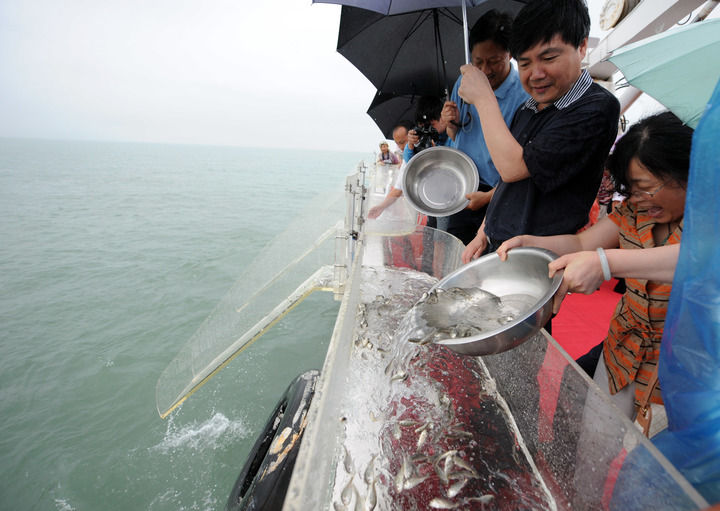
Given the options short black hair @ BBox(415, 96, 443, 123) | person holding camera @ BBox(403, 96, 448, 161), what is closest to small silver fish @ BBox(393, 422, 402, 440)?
person holding camera @ BBox(403, 96, 448, 161)

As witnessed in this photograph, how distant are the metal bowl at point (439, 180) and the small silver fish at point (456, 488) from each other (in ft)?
5.76

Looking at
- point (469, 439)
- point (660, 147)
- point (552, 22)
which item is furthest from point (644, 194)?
point (469, 439)

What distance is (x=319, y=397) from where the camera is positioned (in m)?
1.17

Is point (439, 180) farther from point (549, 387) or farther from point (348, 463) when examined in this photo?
point (348, 463)

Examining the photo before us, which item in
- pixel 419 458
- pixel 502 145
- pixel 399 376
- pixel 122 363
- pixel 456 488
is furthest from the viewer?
pixel 122 363

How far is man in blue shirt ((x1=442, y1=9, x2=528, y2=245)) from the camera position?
6.42 feet

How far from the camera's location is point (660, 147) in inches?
43.9

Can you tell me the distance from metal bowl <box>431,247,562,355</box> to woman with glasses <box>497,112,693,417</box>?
3.2 inches

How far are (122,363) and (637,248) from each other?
7.78m

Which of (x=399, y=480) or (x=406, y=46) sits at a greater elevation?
(x=406, y=46)

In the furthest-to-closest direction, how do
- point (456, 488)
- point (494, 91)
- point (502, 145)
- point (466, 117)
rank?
point (466, 117), point (494, 91), point (502, 145), point (456, 488)

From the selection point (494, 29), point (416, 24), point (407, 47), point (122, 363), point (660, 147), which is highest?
point (416, 24)

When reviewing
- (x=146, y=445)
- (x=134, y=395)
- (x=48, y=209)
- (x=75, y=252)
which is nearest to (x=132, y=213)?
(x=48, y=209)

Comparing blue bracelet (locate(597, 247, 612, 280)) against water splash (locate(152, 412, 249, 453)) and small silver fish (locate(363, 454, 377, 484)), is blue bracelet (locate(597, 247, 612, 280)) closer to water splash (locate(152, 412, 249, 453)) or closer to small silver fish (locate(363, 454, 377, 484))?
small silver fish (locate(363, 454, 377, 484))
